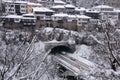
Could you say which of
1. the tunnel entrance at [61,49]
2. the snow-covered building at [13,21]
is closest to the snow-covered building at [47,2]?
the snow-covered building at [13,21]

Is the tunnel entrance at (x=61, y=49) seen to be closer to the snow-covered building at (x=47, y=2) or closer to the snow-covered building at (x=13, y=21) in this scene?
the snow-covered building at (x=13, y=21)

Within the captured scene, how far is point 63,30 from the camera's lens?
905 inches

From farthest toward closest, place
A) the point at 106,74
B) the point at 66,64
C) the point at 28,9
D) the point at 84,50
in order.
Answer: the point at 28,9 → the point at 84,50 → the point at 66,64 → the point at 106,74

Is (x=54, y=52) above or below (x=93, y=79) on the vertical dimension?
below

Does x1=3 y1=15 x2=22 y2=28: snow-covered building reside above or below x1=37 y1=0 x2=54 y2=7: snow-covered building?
below

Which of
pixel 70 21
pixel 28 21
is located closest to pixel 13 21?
pixel 28 21

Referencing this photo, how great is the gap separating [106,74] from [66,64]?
11398 millimetres

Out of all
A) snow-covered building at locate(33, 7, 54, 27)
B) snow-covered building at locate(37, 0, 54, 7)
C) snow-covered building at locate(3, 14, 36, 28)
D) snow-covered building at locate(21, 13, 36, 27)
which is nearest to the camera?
snow-covered building at locate(3, 14, 36, 28)

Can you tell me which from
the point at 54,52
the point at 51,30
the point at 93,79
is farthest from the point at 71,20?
the point at 93,79

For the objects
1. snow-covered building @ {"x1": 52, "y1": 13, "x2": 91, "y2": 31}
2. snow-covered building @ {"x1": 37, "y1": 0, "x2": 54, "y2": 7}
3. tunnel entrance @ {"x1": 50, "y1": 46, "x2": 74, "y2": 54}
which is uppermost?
snow-covered building @ {"x1": 37, "y1": 0, "x2": 54, "y2": 7}

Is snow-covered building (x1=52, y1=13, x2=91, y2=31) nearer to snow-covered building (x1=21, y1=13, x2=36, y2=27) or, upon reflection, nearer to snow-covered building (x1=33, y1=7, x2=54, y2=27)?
snow-covered building (x1=33, y1=7, x2=54, y2=27)

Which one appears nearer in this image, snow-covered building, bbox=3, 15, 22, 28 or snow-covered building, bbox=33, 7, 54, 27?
snow-covered building, bbox=3, 15, 22, 28

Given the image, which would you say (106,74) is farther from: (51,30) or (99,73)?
(51,30)

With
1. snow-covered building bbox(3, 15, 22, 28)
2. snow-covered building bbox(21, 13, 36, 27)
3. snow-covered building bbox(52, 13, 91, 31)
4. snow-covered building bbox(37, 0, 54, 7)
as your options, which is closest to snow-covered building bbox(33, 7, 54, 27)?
snow-covered building bbox(52, 13, 91, 31)
